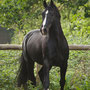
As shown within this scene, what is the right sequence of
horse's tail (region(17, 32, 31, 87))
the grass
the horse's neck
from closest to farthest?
the horse's neck, the grass, horse's tail (region(17, 32, 31, 87))

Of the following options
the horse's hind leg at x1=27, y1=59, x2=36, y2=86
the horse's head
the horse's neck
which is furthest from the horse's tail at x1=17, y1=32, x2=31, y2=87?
the horse's head

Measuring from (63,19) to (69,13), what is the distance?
3.26ft

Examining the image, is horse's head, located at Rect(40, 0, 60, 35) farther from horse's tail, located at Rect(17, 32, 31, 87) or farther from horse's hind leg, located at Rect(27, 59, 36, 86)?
horse's hind leg, located at Rect(27, 59, 36, 86)

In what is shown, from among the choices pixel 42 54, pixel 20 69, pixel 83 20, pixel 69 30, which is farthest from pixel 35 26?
pixel 42 54

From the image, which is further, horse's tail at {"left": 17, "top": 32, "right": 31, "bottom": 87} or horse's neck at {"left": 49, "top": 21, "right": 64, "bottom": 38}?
horse's tail at {"left": 17, "top": 32, "right": 31, "bottom": 87}

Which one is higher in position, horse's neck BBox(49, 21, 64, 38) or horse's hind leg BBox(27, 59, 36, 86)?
horse's neck BBox(49, 21, 64, 38)

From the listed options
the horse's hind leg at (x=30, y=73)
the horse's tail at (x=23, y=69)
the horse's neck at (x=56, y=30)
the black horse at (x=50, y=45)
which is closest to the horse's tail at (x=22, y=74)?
the horse's tail at (x=23, y=69)

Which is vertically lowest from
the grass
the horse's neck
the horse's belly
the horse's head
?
the grass

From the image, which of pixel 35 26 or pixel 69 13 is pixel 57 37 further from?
pixel 35 26

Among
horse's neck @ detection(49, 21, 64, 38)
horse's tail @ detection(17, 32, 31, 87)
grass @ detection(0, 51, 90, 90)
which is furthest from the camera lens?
horse's tail @ detection(17, 32, 31, 87)

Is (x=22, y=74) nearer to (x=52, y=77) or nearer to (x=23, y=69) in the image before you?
(x=23, y=69)

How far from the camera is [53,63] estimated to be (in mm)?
3766

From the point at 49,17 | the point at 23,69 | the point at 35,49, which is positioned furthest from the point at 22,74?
the point at 49,17

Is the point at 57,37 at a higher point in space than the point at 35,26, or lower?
higher
